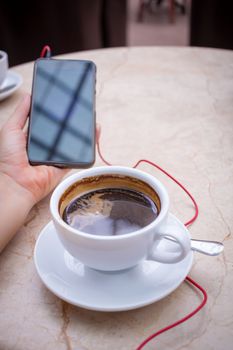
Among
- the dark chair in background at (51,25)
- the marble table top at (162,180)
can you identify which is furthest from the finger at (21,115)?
the dark chair in background at (51,25)

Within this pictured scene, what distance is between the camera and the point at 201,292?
416 mm

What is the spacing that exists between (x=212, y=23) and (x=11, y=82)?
2.46 ft

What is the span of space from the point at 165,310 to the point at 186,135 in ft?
1.21

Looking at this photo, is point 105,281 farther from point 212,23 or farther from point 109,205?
point 212,23

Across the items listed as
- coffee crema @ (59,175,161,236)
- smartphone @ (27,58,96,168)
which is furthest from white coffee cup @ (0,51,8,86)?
coffee crema @ (59,175,161,236)

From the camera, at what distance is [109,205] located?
1.43 ft

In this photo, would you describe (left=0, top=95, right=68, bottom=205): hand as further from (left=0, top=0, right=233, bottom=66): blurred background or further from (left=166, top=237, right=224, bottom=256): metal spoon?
(left=0, top=0, right=233, bottom=66): blurred background

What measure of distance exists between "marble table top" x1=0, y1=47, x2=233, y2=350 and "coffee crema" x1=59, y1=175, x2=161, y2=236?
8 cm

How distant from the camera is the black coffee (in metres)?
0.41

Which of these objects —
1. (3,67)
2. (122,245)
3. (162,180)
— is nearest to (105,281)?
(122,245)

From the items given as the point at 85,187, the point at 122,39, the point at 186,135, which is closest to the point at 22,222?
the point at 85,187

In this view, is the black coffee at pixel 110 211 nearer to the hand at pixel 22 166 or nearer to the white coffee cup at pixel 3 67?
the hand at pixel 22 166

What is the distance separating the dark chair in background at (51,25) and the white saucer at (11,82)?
1.86 feet

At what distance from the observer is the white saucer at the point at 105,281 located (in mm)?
377
